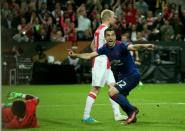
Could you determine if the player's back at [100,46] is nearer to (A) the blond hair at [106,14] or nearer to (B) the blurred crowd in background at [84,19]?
(A) the blond hair at [106,14]

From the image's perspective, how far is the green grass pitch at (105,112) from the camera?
10.4 meters

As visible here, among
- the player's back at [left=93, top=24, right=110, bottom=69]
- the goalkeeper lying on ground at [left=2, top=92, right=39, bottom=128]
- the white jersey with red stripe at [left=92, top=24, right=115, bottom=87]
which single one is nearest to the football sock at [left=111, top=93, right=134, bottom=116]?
the white jersey with red stripe at [left=92, top=24, right=115, bottom=87]

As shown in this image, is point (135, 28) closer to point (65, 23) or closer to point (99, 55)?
point (65, 23)

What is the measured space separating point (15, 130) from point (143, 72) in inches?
674

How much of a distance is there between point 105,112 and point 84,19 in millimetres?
13771

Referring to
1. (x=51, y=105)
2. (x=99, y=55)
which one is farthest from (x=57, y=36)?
(x=99, y=55)

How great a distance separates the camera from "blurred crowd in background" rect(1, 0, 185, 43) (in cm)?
2653

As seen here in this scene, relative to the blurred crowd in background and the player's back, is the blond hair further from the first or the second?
the blurred crowd in background

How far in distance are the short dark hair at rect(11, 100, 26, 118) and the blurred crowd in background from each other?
1611 centimetres

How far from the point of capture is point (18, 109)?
33.1ft

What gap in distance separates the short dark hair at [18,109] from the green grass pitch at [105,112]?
0.39m

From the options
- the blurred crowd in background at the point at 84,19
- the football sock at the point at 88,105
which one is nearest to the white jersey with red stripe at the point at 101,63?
the football sock at the point at 88,105

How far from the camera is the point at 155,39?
27.2m

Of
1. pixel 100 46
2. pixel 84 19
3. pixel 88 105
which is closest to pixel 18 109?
pixel 88 105
